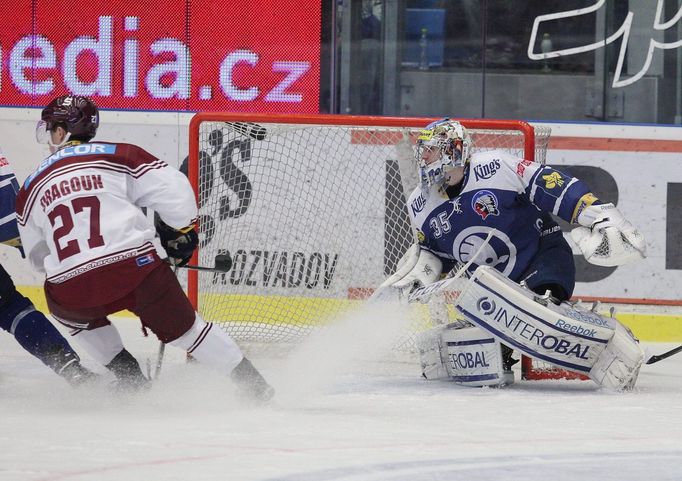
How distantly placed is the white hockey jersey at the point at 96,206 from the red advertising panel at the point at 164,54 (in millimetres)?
2570

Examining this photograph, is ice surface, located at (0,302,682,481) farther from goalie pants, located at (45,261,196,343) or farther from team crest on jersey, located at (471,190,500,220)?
team crest on jersey, located at (471,190,500,220)

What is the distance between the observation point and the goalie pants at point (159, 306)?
3482 mm

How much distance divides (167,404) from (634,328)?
2609 millimetres

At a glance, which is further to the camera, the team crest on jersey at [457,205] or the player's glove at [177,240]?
the team crest on jersey at [457,205]

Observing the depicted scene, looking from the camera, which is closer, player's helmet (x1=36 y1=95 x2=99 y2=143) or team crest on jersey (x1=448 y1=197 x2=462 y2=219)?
player's helmet (x1=36 y1=95 x2=99 y2=143)

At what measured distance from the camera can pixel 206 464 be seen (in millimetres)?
2719

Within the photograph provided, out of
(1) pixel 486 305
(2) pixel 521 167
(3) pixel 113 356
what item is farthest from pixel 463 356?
(3) pixel 113 356

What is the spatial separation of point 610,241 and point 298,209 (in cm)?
172

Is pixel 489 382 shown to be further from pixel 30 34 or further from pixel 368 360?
pixel 30 34

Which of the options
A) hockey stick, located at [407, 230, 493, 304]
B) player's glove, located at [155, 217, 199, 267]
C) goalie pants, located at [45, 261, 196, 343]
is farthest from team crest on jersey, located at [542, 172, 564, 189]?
goalie pants, located at [45, 261, 196, 343]

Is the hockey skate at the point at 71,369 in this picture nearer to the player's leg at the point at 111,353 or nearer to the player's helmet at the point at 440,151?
the player's leg at the point at 111,353

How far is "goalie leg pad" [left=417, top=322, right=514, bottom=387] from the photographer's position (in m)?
4.11

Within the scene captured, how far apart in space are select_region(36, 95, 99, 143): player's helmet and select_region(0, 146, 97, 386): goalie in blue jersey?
252 millimetres

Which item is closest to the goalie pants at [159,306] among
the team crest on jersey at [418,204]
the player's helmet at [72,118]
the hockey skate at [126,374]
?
Answer: the hockey skate at [126,374]
